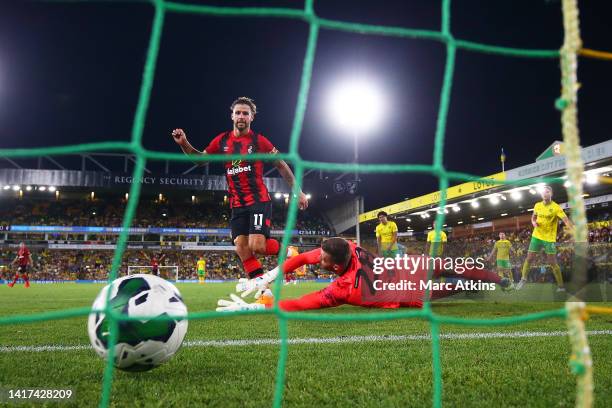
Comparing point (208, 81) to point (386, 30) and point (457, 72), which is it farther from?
point (386, 30)

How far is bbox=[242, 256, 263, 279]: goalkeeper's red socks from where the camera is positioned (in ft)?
17.3

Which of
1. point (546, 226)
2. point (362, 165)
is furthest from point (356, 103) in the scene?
point (362, 165)

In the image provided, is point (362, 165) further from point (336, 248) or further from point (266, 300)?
point (266, 300)

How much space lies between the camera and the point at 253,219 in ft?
16.4

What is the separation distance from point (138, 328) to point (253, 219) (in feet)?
9.54

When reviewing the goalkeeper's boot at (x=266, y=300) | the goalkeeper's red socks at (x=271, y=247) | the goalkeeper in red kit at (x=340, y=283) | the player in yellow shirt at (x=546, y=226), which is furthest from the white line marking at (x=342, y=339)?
the player in yellow shirt at (x=546, y=226)

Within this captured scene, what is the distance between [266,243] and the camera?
5172mm

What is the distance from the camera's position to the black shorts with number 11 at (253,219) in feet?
16.3

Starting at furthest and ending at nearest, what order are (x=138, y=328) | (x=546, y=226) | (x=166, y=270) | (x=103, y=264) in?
(x=166, y=270) → (x=103, y=264) → (x=546, y=226) → (x=138, y=328)

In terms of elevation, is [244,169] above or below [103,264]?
above

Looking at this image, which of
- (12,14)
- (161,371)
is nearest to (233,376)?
(161,371)

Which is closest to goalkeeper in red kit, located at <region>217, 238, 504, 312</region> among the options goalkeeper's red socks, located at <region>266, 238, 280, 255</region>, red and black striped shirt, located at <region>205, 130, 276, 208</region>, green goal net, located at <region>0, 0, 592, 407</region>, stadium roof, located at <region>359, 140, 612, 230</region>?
goalkeeper's red socks, located at <region>266, 238, 280, 255</region>

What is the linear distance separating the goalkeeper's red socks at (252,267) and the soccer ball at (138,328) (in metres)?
2.93

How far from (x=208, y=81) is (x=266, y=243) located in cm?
2992
